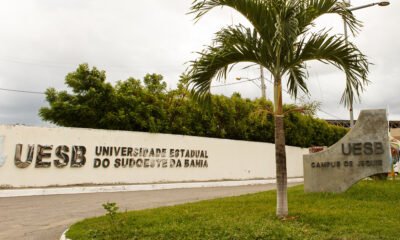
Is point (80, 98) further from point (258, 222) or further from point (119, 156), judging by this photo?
point (258, 222)

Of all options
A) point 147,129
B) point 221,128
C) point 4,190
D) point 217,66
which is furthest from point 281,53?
point 221,128

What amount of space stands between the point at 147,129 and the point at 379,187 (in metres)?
10.4

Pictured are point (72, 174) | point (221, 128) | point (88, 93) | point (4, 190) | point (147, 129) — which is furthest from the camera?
point (221, 128)

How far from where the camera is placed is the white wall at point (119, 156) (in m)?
13.2

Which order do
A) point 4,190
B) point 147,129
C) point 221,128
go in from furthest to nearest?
point 221,128 < point 147,129 < point 4,190

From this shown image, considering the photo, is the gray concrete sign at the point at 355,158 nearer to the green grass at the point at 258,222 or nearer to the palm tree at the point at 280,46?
the green grass at the point at 258,222

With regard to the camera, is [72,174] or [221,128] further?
[221,128]

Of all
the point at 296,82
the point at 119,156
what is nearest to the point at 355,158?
the point at 296,82

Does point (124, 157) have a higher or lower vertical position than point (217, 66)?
lower

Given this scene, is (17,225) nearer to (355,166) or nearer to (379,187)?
(355,166)

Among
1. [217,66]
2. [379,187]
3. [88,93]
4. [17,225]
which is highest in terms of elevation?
[88,93]

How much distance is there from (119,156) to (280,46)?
10.6 m

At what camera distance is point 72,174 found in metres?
14.5

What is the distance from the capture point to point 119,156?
15953mm
